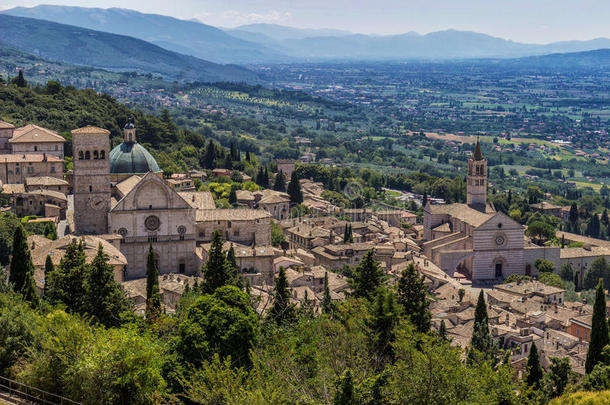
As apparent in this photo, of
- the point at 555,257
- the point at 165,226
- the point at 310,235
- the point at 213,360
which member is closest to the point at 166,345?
the point at 213,360

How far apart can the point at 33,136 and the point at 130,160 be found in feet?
51.2

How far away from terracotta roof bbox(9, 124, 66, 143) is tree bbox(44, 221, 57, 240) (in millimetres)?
18994

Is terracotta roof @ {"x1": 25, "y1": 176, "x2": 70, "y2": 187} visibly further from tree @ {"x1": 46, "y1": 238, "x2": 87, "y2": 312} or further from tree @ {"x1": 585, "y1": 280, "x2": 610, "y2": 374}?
tree @ {"x1": 585, "y1": 280, "x2": 610, "y2": 374}

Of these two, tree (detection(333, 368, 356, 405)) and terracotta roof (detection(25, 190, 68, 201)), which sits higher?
tree (detection(333, 368, 356, 405))

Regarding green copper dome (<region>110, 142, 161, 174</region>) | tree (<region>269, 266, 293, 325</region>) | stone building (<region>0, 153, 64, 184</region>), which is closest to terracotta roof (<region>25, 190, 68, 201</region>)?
green copper dome (<region>110, 142, 161, 174</region>)

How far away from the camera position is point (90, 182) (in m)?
51.0

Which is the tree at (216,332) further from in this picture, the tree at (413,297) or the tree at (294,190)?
the tree at (294,190)

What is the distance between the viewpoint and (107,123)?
90250mm

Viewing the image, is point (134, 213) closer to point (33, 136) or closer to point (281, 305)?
point (281, 305)

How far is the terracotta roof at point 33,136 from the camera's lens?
220 ft

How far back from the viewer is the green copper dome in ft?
183

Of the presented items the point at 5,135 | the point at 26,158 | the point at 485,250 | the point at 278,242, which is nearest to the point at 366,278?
the point at 278,242

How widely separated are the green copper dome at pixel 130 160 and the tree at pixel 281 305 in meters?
24.9

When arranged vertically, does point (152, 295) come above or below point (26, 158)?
below
